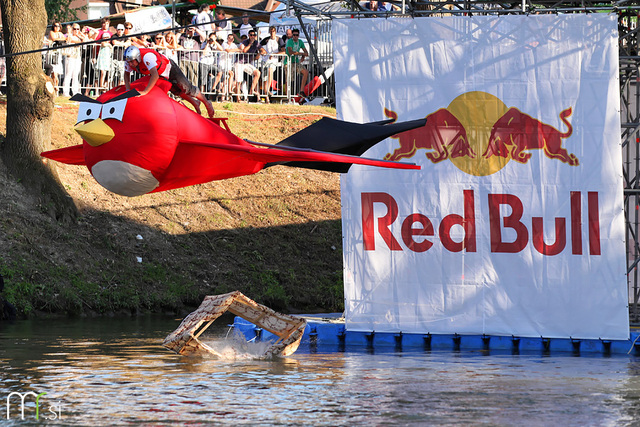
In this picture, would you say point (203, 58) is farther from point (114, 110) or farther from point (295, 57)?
point (114, 110)

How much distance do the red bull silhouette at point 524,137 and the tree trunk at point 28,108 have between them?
40.5ft

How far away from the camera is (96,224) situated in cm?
2580

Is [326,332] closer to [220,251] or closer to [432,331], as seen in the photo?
[432,331]

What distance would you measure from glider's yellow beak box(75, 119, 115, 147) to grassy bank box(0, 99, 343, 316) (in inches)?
480

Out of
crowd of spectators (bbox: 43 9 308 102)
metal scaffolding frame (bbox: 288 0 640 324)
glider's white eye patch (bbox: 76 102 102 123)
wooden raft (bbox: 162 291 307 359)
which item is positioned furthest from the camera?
crowd of spectators (bbox: 43 9 308 102)

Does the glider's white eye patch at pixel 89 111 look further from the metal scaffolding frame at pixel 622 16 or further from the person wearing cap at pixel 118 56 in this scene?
the person wearing cap at pixel 118 56

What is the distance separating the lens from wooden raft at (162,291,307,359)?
1570 centimetres

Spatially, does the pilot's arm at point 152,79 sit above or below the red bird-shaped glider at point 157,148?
above

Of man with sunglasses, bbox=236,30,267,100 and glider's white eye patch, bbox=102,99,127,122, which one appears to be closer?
glider's white eye patch, bbox=102,99,127,122

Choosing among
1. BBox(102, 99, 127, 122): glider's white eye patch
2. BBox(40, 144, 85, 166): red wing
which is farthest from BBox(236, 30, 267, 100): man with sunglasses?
BBox(102, 99, 127, 122): glider's white eye patch

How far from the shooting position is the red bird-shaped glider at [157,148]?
419 inches

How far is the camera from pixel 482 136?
1677 centimetres

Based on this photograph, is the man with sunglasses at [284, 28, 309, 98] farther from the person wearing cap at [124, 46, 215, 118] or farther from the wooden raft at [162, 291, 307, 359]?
the person wearing cap at [124, 46, 215, 118]

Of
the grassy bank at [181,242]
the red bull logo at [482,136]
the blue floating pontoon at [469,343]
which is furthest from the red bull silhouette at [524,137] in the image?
the grassy bank at [181,242]
